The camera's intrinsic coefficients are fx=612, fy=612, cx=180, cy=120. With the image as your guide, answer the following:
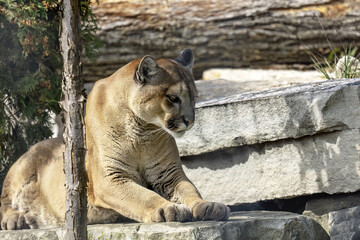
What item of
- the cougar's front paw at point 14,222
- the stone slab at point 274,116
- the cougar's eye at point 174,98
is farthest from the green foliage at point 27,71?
the cougar's eye at point 174,98

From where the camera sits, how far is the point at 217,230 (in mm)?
3934

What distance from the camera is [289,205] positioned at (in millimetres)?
5641

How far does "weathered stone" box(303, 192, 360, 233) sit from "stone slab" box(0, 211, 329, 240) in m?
0.31

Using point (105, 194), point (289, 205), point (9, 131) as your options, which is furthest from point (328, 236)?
point (9, 131)

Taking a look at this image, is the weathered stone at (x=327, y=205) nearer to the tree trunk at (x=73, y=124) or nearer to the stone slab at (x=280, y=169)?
the stone slab at (x=280, y=169)

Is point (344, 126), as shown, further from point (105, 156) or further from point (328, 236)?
point (105, 156)

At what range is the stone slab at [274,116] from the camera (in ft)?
16.7

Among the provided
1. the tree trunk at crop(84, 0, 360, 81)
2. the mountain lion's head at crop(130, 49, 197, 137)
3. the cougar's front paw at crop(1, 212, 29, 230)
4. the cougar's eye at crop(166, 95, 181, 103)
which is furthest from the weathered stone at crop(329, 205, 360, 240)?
the tree trunk at crop(84, 0, 360, 81)

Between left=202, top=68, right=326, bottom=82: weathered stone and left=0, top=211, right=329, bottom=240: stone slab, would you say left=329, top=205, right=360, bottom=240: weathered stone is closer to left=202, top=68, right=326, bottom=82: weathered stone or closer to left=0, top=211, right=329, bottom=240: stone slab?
left=0, top=211, right=329, bottom=240: stone slab

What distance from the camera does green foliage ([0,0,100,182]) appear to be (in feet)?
19.7

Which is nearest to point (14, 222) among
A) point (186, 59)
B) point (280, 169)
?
point (186, 59)

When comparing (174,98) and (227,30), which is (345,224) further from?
(227,30)

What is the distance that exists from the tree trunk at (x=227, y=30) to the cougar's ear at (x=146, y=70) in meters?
3.40

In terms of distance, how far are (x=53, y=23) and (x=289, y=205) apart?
9.77 feet
